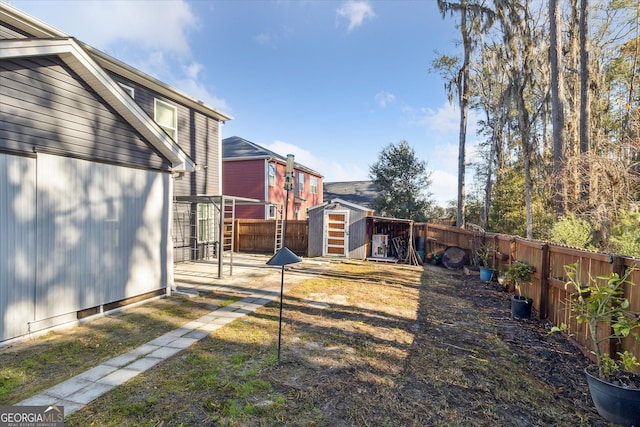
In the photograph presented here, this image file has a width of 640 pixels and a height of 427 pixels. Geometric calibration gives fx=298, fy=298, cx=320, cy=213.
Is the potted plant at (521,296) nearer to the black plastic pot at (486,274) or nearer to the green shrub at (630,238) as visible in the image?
→ the green shrub at (630,238)

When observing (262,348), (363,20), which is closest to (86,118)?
(262,348)

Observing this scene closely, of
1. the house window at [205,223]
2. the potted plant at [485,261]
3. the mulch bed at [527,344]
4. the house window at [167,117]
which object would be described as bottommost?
the mulch bed at [527,344]

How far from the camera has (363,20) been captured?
12.6m

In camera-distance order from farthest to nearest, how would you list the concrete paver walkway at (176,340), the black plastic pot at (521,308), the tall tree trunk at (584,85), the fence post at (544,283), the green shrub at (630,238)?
the tall tree trunk at (584,85) < the black plastic pot at (521,308) < the fence post at (544,283) < the green shrub at (630,238) < the concrete paver walkway at (176,340)

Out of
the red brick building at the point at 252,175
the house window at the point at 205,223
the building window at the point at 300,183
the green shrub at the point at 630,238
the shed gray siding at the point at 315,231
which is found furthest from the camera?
the building window at the point at 300,183

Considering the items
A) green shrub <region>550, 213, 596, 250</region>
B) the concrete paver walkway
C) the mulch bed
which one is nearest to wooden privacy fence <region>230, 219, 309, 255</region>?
the concrete paver walkway

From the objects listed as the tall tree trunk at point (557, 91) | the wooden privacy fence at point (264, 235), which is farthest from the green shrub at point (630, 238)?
the wooden privacy fence at point (264, 235)

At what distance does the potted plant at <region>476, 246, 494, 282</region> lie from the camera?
885cm

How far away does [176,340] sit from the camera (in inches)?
165

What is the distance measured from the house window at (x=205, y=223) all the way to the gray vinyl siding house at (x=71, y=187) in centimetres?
470

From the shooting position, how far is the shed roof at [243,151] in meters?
17.8

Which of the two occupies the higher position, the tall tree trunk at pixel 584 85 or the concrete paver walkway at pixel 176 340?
the tall tree trunk at pixel 584 85

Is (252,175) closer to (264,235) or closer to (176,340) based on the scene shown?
(264,235)

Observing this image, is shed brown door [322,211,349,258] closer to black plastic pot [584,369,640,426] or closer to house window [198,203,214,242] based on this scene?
house window [198,203,214,242]
